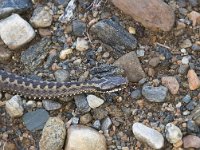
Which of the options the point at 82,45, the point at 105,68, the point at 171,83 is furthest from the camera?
the point at 82,45

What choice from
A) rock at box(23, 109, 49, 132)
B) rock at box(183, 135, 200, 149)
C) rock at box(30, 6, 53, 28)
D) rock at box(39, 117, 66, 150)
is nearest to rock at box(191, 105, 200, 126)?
rock at box(183, 135, 200, 149)

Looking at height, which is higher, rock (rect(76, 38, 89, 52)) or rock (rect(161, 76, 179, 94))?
rock (rect(76, 38, 89, 52))

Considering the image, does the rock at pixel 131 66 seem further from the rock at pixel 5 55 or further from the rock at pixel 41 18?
the rock at pixel 5 55

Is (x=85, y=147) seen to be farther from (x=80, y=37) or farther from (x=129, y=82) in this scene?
(x=80, y=37)

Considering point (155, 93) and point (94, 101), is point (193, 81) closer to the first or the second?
point (155, 93)

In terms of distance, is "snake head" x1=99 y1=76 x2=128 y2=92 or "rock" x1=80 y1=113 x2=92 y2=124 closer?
"rock" x1=80 y1=113 x2=92 y2=124

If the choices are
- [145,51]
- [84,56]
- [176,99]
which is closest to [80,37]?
[84,56]

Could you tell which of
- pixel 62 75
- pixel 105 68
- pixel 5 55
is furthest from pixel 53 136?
pixel 5 55

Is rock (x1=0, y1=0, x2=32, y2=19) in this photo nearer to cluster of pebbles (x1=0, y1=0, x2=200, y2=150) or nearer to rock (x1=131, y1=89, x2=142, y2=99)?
cluster of pebbles (x1=0, y1=0, x2=200, y2=150)
